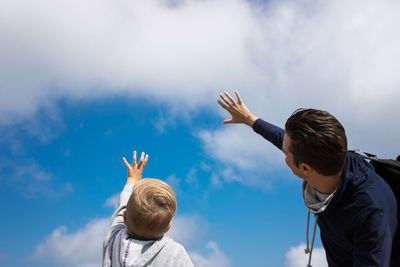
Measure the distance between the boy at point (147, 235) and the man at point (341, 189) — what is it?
4.38ft

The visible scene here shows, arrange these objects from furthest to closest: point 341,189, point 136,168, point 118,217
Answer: point 136,168 < point 118,217 < point 341,189

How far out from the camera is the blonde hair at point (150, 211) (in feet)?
11.8

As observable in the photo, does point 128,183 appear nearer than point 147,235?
No

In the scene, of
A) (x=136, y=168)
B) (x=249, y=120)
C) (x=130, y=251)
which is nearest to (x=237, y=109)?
(x=249, y=120)

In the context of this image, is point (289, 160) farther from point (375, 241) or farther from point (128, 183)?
point (128, 183)

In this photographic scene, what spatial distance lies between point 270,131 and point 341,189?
55.4 inches

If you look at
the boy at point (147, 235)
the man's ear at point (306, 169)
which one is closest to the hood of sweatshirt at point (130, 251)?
the boy at point (147, 235)

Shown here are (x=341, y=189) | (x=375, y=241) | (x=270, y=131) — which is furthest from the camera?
Result: (x=270, y=131)

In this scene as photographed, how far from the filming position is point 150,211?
3.58m

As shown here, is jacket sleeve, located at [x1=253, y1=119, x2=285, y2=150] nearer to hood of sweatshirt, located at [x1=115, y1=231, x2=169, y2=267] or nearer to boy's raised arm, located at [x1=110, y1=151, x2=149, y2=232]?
boy's raised arm, located at [x1=110, y1=151, x2=149, y2=232]

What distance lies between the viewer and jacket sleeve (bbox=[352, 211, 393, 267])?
126 inches

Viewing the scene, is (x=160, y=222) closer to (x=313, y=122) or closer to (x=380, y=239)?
(x=313, y=122)

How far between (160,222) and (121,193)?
3.24 ft

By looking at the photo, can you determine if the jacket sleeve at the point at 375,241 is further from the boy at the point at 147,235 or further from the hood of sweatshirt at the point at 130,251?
the hood of sweatshirt at the point at 130,251
